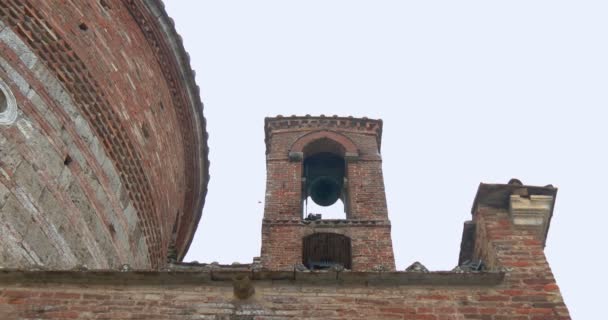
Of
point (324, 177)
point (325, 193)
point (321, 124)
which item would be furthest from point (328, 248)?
point (321, 124)

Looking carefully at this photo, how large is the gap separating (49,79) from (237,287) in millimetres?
3319

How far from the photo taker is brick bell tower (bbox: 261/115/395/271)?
9820 mm

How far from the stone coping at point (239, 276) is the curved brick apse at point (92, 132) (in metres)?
0.66

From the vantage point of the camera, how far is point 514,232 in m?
6.68

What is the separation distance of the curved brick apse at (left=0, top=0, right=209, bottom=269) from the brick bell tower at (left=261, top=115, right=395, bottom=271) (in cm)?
139

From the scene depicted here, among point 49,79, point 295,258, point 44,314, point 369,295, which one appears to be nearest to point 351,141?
point 295,258

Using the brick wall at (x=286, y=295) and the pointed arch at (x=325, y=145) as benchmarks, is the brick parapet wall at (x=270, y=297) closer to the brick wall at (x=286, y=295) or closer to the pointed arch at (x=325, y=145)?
the brick wall at (x=286, y=295)

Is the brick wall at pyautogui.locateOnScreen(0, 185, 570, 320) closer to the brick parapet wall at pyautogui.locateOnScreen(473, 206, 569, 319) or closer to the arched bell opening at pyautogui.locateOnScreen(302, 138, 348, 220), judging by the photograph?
the brick parapet wall at pyautogui.locateOnScreen(473, 206, 569, 319)

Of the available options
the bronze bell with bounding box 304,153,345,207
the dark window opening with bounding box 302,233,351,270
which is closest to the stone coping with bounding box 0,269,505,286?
the dark window opening with bounding box 302,233,351,270

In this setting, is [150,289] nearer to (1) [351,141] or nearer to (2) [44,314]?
(2) [44,314]

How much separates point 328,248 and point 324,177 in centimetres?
229

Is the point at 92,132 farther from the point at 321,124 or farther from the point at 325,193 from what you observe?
the point at 321,124

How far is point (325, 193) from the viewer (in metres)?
12.3

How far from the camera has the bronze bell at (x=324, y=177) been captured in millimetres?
12188
